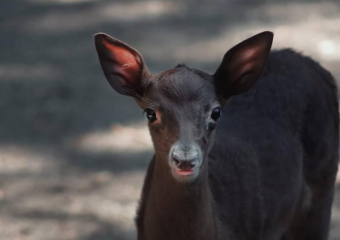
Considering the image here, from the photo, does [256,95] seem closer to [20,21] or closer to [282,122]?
[282,122]

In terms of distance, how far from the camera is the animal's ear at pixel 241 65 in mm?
3830

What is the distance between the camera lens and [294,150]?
460 cm

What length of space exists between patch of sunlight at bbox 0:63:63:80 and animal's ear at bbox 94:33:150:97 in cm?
318

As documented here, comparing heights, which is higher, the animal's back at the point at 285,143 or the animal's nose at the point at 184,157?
the animal's back at the point at 285,143

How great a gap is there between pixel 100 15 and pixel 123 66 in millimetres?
4066

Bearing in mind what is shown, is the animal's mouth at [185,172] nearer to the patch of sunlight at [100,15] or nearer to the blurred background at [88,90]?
the blurred background at [88,90]

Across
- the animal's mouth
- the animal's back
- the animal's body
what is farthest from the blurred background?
the animal's mouth

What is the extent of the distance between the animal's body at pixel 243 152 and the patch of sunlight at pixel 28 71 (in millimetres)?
2771

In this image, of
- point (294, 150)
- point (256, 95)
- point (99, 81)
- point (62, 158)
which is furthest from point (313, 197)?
point (99, 81)

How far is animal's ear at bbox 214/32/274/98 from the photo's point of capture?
3830 millimetres

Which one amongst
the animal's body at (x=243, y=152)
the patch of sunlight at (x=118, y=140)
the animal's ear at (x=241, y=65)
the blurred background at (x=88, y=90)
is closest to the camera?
the animal's body at (x=243, y=152)

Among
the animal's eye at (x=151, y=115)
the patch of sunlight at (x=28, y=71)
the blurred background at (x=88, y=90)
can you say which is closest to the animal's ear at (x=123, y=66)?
the animal's eye at (x=151, y=115)

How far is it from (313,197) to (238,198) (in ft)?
2.55

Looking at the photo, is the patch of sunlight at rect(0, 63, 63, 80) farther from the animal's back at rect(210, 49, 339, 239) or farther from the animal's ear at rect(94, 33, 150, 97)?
the animal's ear at rect(94, 33, 150, 97)
